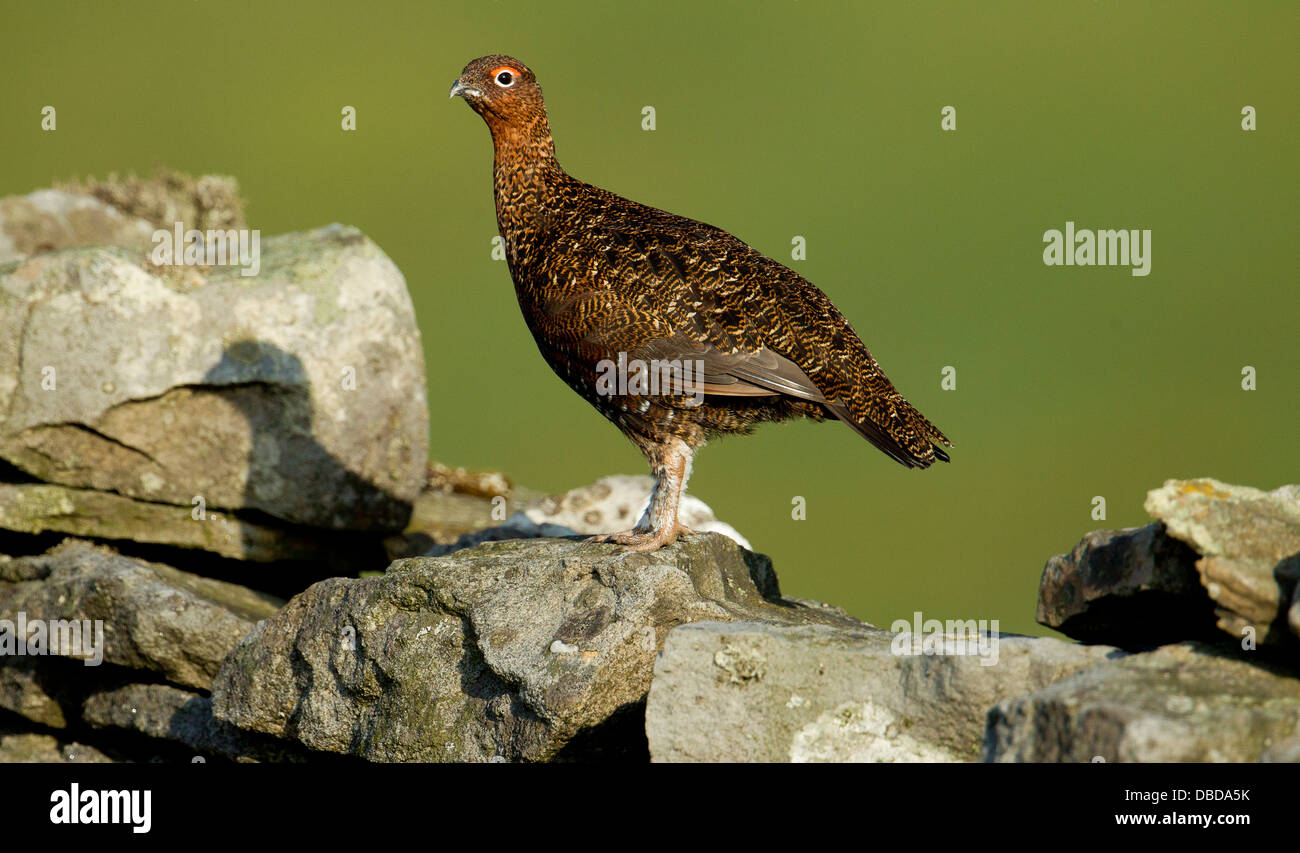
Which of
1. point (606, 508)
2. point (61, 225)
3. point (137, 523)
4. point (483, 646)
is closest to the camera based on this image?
point (483, 646)

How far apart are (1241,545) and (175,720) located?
6222 mm

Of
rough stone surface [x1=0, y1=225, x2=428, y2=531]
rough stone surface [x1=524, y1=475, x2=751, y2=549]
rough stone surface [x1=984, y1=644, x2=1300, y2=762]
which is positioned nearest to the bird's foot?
rough stone surface [x1=984, y1=644, x2=1300, y2=762]

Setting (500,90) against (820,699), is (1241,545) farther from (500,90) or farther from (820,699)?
(500,90)

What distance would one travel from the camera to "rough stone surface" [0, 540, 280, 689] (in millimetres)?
8125

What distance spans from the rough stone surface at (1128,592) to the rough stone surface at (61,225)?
8.48m

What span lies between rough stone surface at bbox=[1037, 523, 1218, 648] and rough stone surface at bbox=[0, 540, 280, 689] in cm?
489

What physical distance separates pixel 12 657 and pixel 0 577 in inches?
22.8

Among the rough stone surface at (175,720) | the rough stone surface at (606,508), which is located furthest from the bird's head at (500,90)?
the rough stone surface at (175,720)

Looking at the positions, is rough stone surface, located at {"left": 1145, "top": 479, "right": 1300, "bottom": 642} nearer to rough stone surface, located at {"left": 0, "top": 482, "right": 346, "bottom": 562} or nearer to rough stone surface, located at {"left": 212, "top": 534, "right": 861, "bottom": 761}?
rough stone surface, located at {"left": 212, "top": 534, "right": 861, "bottom": 761}

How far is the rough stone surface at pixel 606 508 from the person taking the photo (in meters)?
10.6

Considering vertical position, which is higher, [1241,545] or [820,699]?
[1241,545]

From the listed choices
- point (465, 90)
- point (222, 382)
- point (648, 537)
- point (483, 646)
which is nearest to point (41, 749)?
point (222, 382)

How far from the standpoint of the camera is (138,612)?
321 inches

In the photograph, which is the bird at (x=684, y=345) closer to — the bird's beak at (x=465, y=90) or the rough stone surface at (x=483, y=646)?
the rough stone surface at (x=483, y=646)
